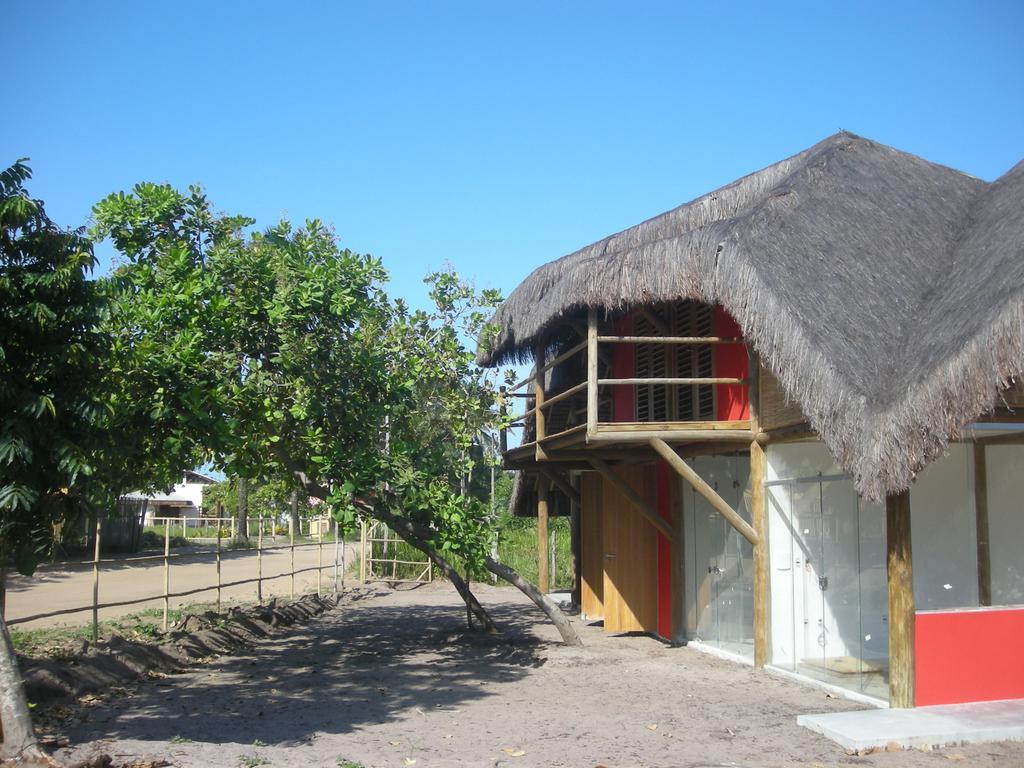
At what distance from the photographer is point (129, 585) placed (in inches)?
744

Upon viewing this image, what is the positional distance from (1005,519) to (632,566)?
5889 millimetres

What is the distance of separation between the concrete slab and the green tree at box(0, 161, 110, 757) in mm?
5703

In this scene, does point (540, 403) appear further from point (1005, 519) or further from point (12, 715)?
point (12, 715)

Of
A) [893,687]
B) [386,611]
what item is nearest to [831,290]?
[893,687]

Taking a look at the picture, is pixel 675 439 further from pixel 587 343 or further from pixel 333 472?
pixel 333 472

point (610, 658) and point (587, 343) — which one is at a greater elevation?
point (587, 343)

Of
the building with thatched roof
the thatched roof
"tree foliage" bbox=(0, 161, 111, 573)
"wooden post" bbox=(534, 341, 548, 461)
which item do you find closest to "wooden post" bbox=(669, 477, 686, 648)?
the building with thatched roof

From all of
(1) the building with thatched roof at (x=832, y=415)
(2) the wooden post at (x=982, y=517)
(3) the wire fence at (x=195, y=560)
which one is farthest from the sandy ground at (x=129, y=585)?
(2) the wooden post at (x=982, y=517)

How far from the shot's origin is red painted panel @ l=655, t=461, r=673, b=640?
12711 millimetres

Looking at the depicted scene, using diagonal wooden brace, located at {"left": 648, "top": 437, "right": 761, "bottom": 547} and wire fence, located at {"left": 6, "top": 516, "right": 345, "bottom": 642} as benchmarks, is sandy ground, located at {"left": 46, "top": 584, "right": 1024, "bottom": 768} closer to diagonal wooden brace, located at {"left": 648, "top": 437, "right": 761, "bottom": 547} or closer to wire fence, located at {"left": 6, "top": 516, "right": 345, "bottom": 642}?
wire fence, located at {"left": 6, "top": 516, "right": 345, "bottom": 642}

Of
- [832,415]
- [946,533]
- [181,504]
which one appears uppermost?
[832,415]

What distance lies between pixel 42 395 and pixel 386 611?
12.2 m

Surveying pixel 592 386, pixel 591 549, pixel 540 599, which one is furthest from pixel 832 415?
pixel 591 549

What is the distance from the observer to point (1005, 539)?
8.52m
